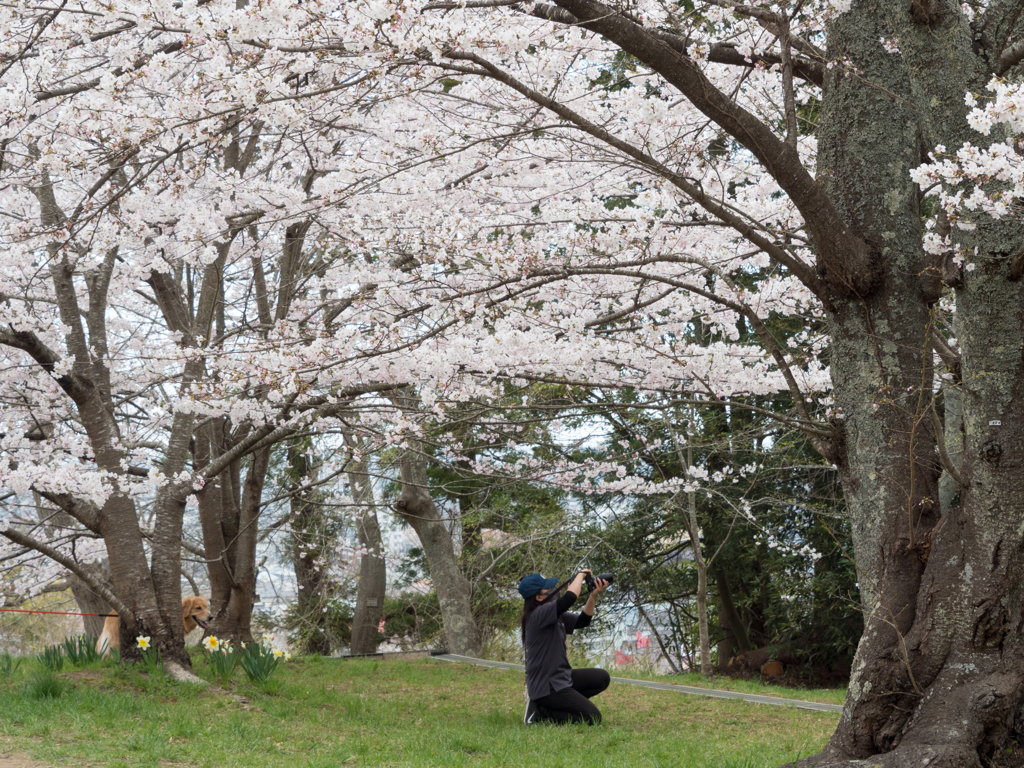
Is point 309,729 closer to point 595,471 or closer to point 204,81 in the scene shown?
point 204,81

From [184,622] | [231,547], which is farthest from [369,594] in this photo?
[184,622]

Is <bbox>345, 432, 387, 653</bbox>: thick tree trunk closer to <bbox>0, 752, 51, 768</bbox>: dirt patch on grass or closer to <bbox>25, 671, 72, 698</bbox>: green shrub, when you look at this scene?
<bbox>25, 671, 72, 698</bbox>: green shrub

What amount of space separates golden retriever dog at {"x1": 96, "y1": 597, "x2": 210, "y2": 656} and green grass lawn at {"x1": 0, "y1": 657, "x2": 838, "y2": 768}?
54 centimetres

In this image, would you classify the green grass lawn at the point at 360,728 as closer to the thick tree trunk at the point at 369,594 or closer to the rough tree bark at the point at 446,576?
the rough tree bark at the point at 446,576

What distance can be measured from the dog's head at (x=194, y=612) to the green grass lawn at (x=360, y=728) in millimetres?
914

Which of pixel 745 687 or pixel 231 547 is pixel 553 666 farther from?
pixel 231 547

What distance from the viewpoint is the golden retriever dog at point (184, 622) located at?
7375 millimetres

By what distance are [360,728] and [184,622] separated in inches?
124

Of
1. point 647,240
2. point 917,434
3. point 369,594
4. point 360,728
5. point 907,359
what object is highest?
point 647,240

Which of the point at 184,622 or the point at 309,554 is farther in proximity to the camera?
the point at 309,554

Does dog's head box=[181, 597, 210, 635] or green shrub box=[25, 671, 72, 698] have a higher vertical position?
dog's head box=[181, 597, 210, 635]

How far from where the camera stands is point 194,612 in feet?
26.6

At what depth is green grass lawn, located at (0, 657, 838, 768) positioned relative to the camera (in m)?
4.32

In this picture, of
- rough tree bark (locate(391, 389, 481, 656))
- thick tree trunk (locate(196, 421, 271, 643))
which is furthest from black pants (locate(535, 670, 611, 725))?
rough tree bark (locate(391, 389, 481, 656))
